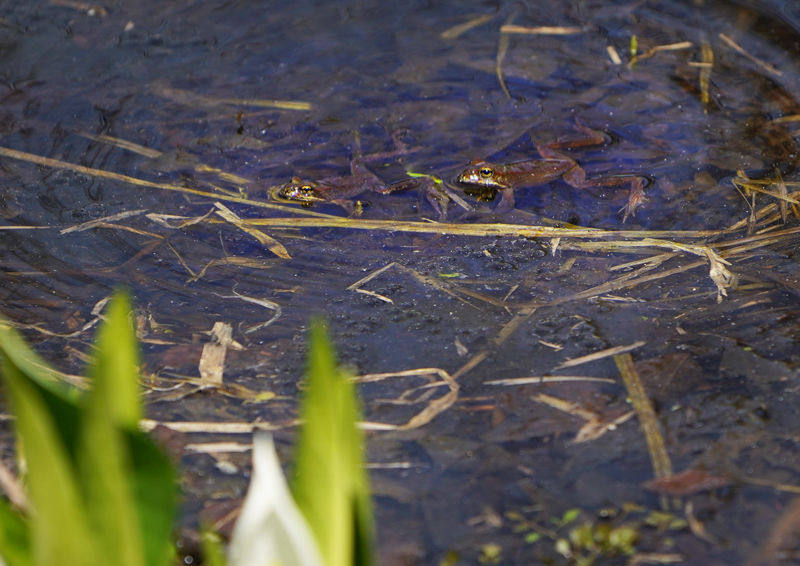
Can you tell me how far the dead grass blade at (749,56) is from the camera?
4.46 m

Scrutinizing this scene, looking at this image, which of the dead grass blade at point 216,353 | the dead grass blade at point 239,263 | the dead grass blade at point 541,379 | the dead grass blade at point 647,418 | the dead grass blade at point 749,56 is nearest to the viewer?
the dead grass blade at point 647,418

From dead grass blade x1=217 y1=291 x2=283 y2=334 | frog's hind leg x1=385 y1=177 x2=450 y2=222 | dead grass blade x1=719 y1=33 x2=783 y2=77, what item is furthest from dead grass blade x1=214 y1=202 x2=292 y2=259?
dead grass blade x1=719 y1=33 x2=783 y2=77

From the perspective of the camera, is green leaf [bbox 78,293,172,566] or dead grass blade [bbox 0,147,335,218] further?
dead grass blade [bbox 0,147,335,218]

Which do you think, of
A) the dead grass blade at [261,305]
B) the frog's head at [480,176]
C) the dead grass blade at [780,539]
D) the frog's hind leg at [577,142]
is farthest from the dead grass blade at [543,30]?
the dead grass blade at [780,539]

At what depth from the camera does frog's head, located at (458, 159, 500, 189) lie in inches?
142

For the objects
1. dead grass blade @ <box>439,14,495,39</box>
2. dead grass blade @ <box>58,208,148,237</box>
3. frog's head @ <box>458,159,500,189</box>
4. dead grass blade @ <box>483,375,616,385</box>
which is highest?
dead grass blade @ <box>58,208,148,237</box>

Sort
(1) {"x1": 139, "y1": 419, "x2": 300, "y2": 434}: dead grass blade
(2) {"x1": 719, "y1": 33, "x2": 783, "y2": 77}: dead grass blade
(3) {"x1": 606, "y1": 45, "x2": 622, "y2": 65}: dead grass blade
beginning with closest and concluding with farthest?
1. (1) {"x1": 139, "y1": 419, "x2": 300, "y2": 434}: dead grass blade
2. (2) {"x1": 719, "y1": 33, "x2": 783, "y2": 77}: dead grass blade
3. (3) {"x1": 606, "y1": 45, "x2": 622, "y2": 65}: dead grass blade

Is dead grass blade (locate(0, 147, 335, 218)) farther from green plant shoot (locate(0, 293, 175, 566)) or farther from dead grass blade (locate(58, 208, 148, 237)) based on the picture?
green plant shoot (locate(0, 293, 175, 566))

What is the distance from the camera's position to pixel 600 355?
2.46 meters

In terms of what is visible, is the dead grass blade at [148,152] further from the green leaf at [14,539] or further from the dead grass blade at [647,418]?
the green leaf at [14,539]

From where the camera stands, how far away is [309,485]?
1084 millimetres

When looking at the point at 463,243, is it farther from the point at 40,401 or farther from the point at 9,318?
the point at 40,401

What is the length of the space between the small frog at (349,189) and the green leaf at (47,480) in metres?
2.53

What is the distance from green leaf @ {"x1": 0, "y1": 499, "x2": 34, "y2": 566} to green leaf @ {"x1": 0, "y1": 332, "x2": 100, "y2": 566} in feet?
0.47
